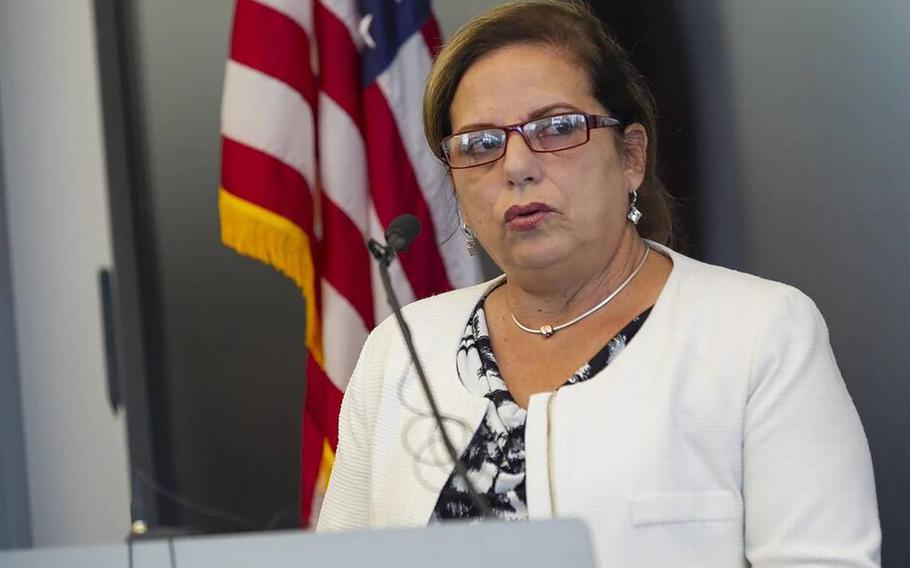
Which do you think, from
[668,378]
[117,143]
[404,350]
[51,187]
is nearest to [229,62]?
[117,143]

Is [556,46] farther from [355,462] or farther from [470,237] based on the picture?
[355,462]

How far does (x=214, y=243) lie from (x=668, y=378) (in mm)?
1617

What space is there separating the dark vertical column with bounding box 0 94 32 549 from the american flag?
0.88 metres

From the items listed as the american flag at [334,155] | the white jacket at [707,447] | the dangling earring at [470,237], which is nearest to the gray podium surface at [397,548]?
the white jacket at [707,447]

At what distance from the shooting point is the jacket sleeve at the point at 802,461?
1.31m

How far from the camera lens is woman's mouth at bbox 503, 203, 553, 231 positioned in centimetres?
155

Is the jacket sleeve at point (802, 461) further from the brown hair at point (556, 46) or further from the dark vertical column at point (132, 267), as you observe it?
the dark vertical column at point (132, 267)

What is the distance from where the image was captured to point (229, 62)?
2.38 m

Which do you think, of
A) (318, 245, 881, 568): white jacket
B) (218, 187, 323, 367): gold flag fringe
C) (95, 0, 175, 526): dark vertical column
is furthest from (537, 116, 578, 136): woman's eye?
(95, 0, 175, 526): dark vertical column

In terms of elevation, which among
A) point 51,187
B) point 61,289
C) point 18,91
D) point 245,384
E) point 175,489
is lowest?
point 175,489

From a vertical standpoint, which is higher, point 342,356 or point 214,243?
point 214,243

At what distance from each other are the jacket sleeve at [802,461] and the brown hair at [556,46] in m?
0.39

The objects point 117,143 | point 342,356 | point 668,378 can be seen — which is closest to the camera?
point 668,378

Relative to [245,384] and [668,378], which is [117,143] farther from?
[668,378]
